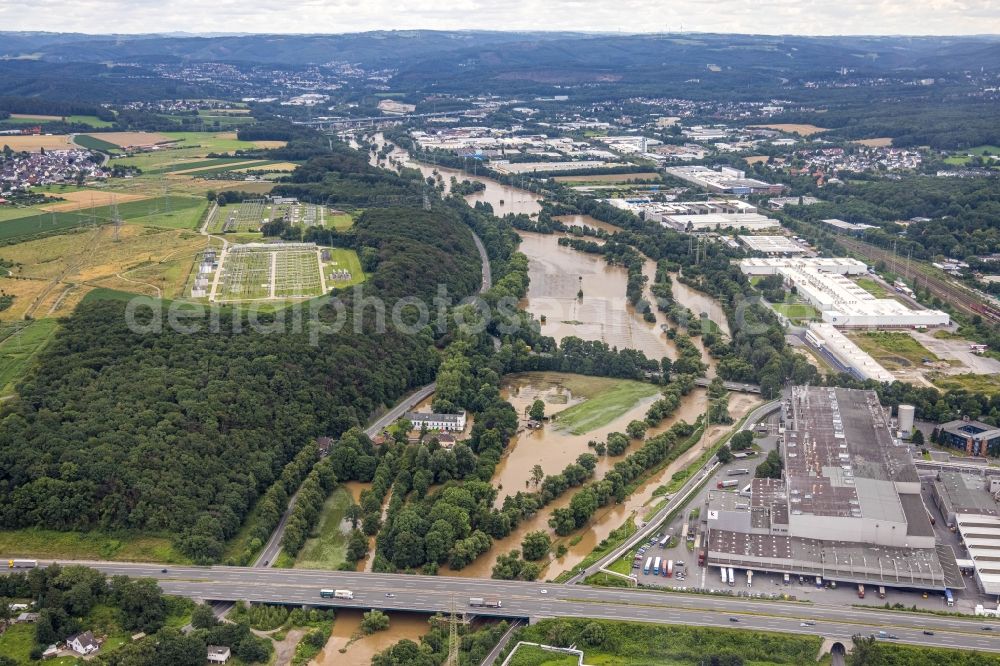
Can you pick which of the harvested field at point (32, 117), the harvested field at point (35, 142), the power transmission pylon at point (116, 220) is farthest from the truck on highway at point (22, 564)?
the harvested field at point (32, 117)

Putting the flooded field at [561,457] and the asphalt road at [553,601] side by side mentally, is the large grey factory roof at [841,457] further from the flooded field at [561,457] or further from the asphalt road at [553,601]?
the asphalt road at [553,601]

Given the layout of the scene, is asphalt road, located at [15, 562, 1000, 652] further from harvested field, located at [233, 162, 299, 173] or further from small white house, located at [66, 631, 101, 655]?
harvested field, located at [233, 162, 299, 173]

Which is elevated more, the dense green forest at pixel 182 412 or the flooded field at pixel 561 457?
the dense green forest at pixel 182 412

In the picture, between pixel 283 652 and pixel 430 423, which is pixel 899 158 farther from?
pixel 283 652

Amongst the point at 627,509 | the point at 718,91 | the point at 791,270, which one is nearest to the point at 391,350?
the point at 627,509

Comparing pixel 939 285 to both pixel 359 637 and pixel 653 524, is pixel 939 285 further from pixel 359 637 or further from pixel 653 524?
pixel 359 637

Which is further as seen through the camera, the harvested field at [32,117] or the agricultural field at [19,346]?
the harvested field at [32,117]
